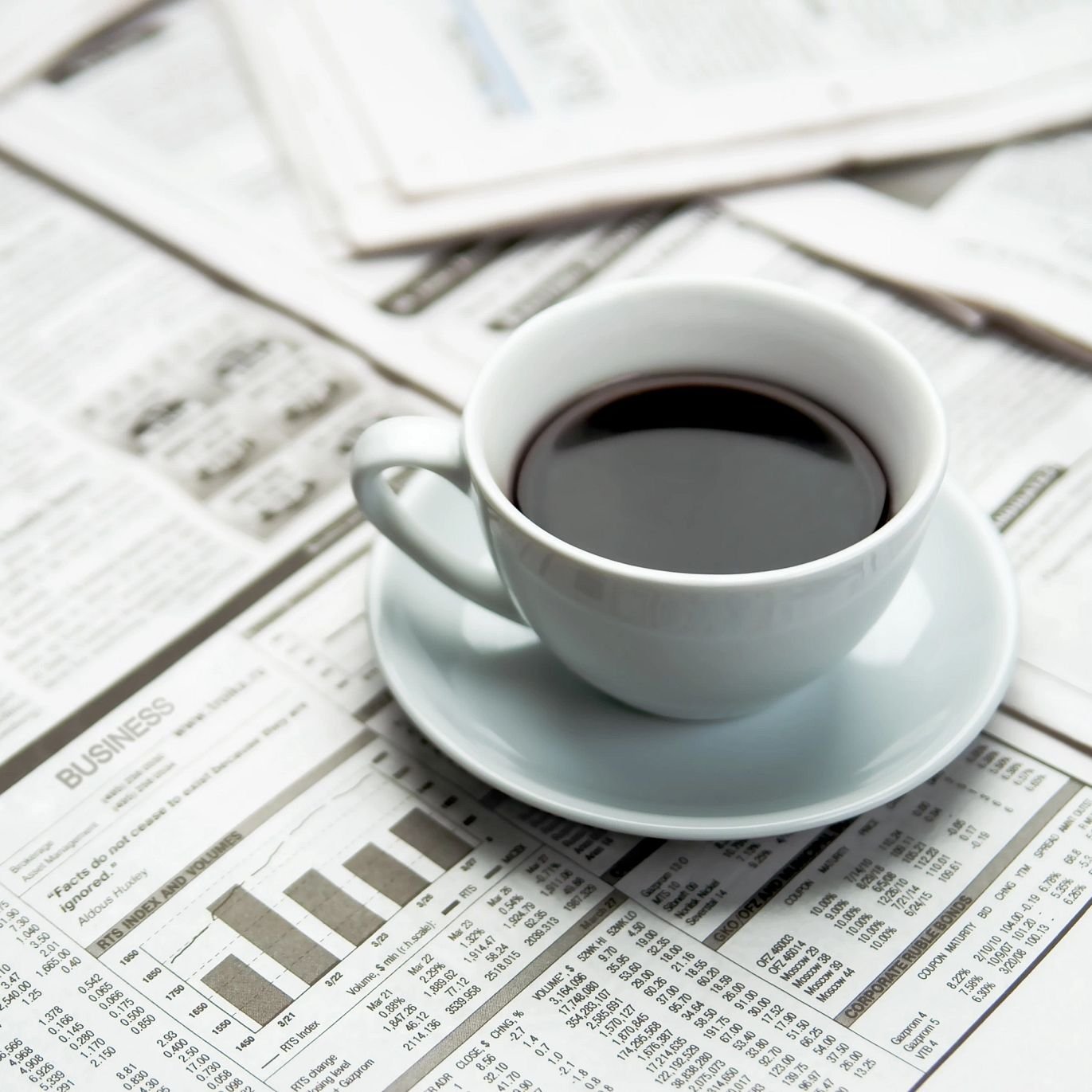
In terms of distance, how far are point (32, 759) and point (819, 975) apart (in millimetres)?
340

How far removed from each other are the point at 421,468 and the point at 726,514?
120 mm

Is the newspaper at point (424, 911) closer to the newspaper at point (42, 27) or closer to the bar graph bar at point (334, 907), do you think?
the bar graph bar at point (334, 907)

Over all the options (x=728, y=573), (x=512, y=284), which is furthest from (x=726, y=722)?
(x=512, y=284)

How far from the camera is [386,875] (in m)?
0.50

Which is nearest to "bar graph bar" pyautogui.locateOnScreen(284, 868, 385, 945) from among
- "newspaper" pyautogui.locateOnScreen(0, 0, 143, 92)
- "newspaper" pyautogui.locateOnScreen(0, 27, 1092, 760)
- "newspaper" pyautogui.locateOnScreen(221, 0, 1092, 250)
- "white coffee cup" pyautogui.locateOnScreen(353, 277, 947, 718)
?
"white coffee cup" pyautogui.locateOnScreen(353, 277, 947, 718)

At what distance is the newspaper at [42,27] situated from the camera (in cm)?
85

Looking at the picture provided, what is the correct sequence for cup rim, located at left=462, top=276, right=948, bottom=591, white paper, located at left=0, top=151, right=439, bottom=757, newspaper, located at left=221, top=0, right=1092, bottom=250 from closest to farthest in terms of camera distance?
cup rim, located at left=462, top=276, right=948, bottom=591 → white paper, located at left=0, top=151, right=439, bottom=757 → newspaper, located at left=221, top=0, right=1092, bottom=250

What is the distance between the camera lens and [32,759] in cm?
55

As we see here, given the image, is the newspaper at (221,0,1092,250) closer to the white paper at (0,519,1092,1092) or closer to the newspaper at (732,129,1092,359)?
the newspaper at (732,129,1092,359)

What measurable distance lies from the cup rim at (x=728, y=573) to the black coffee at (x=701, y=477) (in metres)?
0.01

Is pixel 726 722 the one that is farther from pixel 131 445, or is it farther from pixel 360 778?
pixel 131 445

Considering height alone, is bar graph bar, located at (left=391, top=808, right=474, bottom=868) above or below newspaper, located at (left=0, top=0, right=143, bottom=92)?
below

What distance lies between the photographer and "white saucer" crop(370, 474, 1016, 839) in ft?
1.52

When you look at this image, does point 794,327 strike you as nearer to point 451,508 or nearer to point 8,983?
point 451,508
